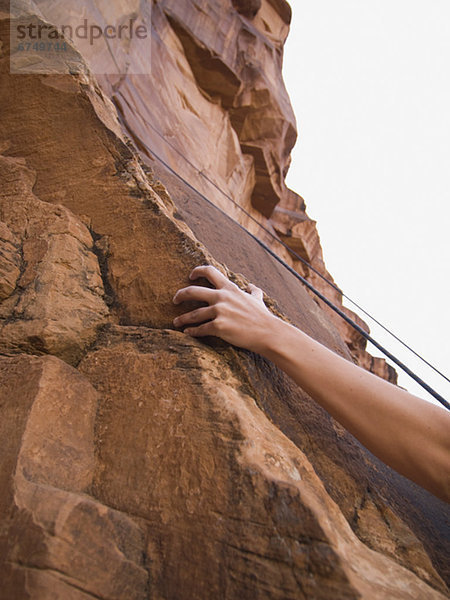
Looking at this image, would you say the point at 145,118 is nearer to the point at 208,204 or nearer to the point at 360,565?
the point at 208,204

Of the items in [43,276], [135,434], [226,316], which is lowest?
[135,434]

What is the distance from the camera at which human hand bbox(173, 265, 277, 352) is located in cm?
97

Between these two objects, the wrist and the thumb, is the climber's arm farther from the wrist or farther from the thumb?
the thumb

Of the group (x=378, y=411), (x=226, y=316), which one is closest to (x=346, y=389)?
(x=378, y=411)

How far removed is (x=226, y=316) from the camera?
98cm

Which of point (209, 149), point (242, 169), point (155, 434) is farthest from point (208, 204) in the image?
point (242, 169)

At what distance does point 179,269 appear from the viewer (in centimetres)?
117

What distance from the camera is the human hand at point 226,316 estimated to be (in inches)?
38.1

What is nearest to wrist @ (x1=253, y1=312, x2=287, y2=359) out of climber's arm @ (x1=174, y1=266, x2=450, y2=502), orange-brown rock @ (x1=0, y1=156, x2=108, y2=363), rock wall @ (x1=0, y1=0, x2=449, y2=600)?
climber's arm @ (x1=174, y1=266, x2=450, y2=502)

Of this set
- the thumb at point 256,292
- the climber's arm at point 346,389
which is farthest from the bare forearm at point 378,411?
the thumb at point 256,292

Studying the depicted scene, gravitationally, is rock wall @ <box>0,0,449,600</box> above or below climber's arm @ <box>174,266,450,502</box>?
below

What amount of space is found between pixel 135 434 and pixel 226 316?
0.44 m

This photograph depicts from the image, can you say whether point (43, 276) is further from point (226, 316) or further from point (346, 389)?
point (346, 389)

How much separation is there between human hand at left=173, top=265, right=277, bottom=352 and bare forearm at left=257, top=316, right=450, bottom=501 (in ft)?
0.15
